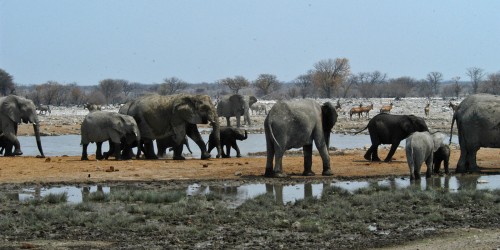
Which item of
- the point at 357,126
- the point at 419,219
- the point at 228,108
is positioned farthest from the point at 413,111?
the point at 419,219

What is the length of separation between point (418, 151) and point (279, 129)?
302 cm

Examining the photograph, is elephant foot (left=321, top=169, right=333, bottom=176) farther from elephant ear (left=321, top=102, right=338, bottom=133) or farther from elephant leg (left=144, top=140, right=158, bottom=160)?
elephant leg (left=144, top=140, right=158, bottom=160)

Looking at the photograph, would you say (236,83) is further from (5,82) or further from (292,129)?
(292,129)

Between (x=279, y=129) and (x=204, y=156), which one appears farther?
(x=204, y=156)

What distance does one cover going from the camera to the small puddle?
17000 mm

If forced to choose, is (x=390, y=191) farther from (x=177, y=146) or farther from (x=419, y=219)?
(x=177, y=146)

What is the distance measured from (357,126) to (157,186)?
34.9 m

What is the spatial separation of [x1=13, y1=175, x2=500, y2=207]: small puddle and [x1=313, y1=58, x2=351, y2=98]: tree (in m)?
87.1

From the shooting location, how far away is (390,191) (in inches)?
667

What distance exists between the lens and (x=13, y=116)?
27.8 metres

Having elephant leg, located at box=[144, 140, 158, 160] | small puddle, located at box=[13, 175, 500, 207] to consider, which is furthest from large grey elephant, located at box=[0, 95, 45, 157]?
small puddle, located at box=[13, 175, 500, 207]

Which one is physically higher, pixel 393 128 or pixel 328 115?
pixel 328 115

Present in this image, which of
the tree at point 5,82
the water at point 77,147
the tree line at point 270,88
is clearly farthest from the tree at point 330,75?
the water at point 77,147

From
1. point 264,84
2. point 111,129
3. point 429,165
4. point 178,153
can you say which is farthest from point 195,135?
point 264,84
